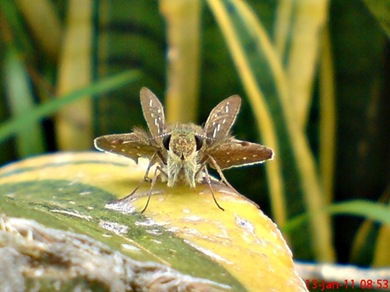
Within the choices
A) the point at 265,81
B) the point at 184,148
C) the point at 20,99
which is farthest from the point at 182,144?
the point at 20,99

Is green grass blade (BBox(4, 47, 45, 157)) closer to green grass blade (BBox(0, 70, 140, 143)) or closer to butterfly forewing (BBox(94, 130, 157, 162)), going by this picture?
green grass blade (BBox(0, 70, 140, 143))

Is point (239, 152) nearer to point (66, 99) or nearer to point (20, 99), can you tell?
point (66, 99)

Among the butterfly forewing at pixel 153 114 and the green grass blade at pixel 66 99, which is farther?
the green grass blade at pixel 66 99

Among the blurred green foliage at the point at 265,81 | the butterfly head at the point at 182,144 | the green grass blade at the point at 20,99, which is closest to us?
the butterfly head at the point at 182,144

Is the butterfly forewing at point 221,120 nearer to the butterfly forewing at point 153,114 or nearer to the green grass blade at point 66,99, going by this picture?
the butterfly forewing at point 153,114

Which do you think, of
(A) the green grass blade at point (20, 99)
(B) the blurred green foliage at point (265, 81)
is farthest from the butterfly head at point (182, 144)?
(A) the green grass blade at point (20, 99)

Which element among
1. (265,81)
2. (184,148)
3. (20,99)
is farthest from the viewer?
(20,99)

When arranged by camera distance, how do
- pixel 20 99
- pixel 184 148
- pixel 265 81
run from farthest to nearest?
pixel 20 99, pixel 265 81, pixel 184 148
